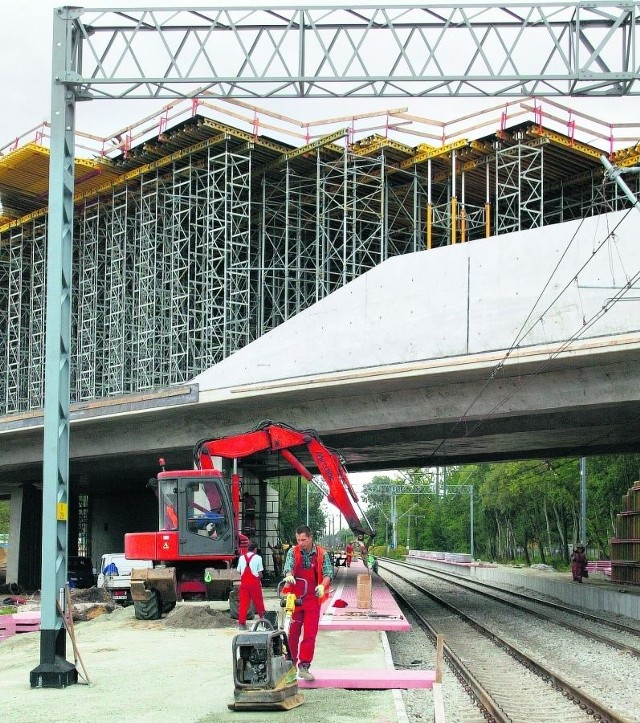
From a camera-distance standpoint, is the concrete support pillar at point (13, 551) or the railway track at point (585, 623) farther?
the concrete support pillar at point (13, 551)

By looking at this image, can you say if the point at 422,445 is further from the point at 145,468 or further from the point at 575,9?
the point at 575,9

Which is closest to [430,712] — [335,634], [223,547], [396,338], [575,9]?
[335,634]

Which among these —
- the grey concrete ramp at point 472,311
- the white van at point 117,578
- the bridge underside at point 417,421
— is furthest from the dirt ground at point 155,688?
the white van at point 117,578

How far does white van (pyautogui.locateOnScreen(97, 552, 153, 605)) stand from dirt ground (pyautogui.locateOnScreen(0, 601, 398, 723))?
13.1 m

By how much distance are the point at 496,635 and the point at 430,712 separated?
10.6 m

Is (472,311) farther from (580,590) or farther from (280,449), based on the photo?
(580,590)

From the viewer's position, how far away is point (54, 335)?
565 inches

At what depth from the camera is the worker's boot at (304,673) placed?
12977 millimetres

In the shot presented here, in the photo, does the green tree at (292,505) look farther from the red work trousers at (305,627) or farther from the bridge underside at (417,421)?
the red work trousers at (305,627)

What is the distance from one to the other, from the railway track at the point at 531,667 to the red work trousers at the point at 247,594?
3.42 m

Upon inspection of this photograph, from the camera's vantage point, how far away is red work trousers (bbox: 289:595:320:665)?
12.8 m

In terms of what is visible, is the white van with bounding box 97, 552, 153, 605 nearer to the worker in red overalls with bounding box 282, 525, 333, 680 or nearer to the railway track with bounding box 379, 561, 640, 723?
the railway track with bounding box 379, 561, 640, 723

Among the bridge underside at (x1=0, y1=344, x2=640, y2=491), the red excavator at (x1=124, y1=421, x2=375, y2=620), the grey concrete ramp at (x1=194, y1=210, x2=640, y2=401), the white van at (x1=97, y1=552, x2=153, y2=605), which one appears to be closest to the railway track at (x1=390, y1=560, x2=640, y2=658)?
the bridge underside at (x1=0, y1=344, x2=640, y2=491)

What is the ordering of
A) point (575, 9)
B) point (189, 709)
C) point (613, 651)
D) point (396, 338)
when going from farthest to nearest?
1. point (396, 338)
2. point (613, 651)
3. point (575, 9)
4. point (189, 709)
